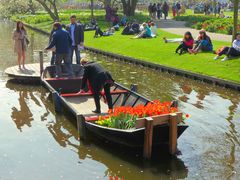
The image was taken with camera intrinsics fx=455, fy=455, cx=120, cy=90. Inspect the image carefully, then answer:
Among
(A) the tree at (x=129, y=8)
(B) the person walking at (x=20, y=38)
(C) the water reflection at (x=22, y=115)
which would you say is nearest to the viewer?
(C) the water reflection at (x=22, y=115)

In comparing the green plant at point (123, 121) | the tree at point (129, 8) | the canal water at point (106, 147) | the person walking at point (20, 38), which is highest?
the tree at point (129, 8)

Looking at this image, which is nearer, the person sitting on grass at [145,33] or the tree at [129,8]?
the person sitting on grass at [145,33]

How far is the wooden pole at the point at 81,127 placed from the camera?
36.3 feet

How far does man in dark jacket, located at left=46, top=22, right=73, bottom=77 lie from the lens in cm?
1669

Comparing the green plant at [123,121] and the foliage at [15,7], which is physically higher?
the foliage at [15,7]

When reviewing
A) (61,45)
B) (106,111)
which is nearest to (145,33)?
(61,45)

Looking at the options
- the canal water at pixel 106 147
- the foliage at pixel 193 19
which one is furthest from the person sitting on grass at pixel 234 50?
the foliage at pixel 193 19

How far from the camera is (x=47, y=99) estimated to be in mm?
15938

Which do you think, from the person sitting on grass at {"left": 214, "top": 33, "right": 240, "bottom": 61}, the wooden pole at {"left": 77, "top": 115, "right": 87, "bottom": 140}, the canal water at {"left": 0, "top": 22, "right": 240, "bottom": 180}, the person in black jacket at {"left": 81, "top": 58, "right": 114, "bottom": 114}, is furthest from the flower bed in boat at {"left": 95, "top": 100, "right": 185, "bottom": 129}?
the person sitting on grass at {"left": 214, "top": 33, "right": 240, "bottom": 61}

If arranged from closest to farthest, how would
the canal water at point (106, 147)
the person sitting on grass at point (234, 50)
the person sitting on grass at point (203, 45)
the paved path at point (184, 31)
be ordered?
the canal water at point (106, 147), the person sitting on grass at point (234, 50), the person sitting on grass at point (203, 45), the paved path at point (184, 31)

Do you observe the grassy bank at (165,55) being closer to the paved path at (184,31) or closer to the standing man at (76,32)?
the paved path at (184,31)

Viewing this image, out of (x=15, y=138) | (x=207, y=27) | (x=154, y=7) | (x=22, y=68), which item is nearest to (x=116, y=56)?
(x=22, y=68)

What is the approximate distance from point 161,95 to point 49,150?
6423 millimetres

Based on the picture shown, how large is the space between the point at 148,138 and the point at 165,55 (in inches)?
534
